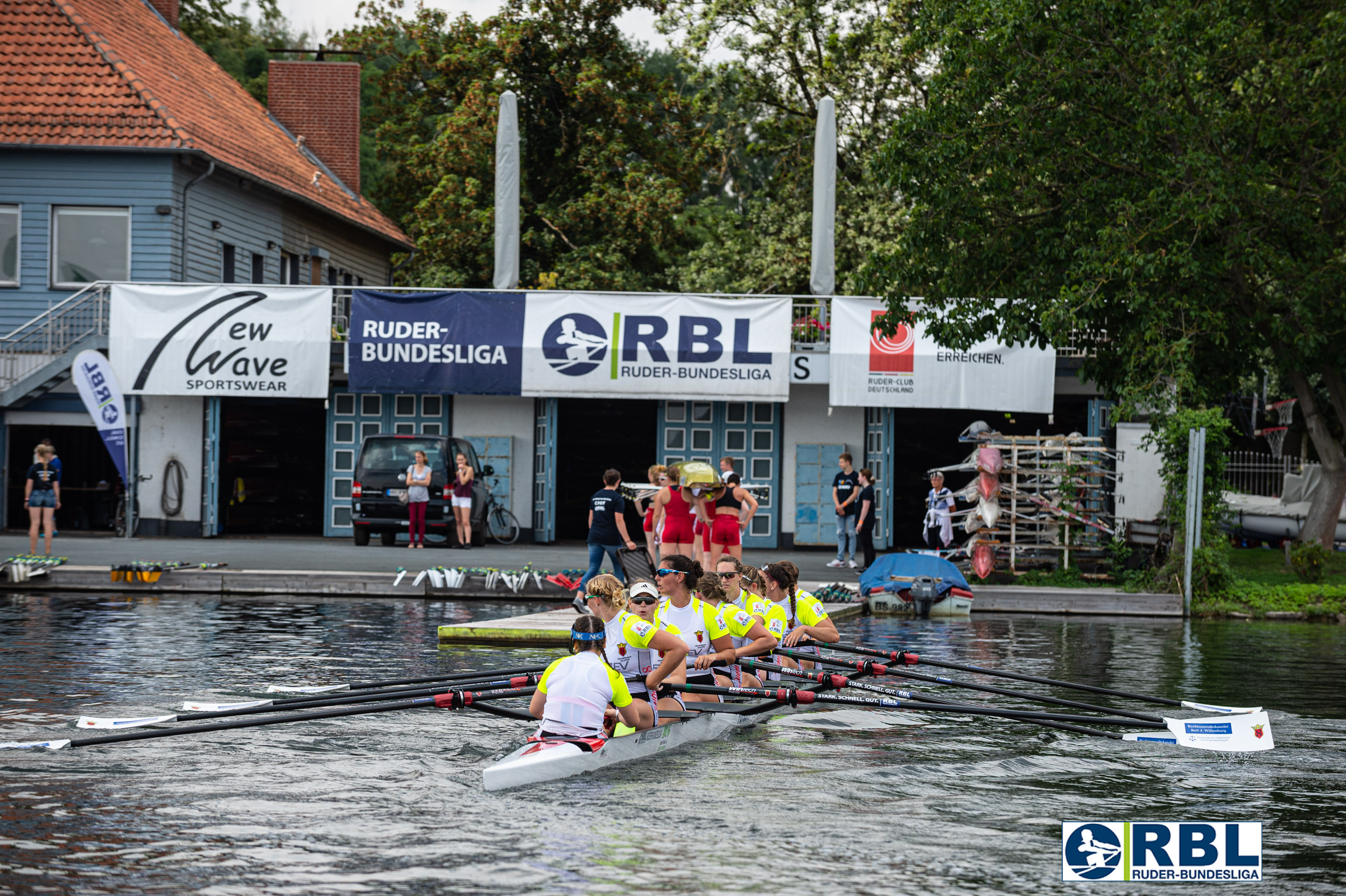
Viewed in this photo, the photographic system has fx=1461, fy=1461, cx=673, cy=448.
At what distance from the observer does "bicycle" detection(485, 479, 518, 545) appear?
30062 mm

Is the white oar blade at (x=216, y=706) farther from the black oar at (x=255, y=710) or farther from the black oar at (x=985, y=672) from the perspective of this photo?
the black oar at (x=985, y=672)

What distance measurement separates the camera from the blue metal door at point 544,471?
30.5 meters

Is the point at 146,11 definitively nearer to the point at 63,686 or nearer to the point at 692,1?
the point at 692,1

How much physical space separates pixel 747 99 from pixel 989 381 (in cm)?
1248

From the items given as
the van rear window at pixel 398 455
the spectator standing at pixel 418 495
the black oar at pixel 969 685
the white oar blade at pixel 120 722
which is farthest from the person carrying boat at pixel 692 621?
the van rear window at pixel 398 455

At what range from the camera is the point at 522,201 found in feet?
134

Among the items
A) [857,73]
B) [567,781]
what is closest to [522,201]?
[857,73]

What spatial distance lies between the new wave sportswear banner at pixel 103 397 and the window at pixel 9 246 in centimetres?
641

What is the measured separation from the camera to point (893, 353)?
94.7 feet

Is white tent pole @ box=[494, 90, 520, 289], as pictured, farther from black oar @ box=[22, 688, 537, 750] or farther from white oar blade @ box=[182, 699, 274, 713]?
black oar @ box=[22, 688, 537, 750]

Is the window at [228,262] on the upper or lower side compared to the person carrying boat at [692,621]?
upper

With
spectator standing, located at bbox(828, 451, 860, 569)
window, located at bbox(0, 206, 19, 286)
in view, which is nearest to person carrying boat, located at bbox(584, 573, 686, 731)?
spectator standing, located at bbox(828, 451, 860, 569)

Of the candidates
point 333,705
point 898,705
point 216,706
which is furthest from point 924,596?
point 216,706

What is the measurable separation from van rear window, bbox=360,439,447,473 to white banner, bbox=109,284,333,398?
8.70ft
